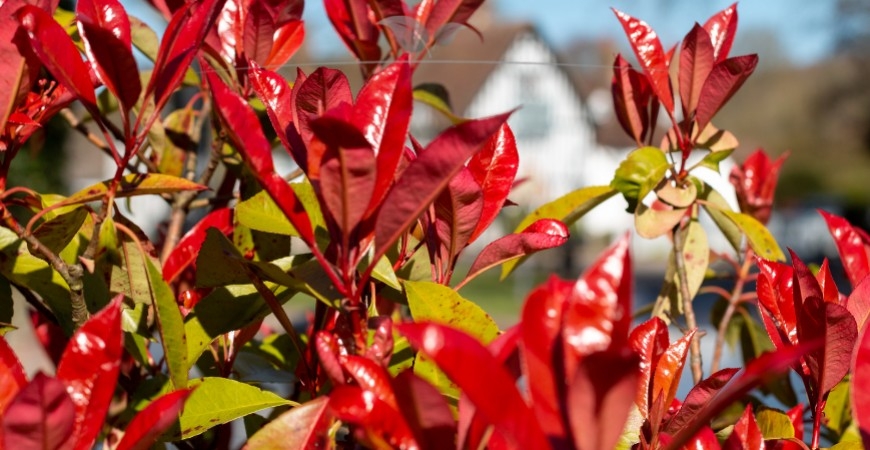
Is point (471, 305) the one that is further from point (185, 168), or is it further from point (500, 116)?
point (185, 168)

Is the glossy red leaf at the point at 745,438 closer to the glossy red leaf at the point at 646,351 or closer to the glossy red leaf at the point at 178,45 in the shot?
the glossy red leaf at the point at 646,351

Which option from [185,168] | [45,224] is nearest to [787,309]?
[45,224]

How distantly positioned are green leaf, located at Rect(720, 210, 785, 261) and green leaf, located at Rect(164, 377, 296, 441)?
640mm

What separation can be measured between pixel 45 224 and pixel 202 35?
21 cm

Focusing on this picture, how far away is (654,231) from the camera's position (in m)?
1.06

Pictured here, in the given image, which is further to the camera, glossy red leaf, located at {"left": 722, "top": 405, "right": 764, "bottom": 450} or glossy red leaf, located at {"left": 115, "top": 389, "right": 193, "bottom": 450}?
glossy red leaf, located at {"left": 722, "top": 405, "right": 764, "bottom": 450}

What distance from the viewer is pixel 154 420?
0.52 metres

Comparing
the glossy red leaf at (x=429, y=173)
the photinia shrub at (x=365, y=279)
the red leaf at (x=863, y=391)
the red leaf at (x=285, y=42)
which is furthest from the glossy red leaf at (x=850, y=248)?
the red leaf at (x=285, y=42)

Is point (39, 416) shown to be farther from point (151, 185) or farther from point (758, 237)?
point (758, 237)

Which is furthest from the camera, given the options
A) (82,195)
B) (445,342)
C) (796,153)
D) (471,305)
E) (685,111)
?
(796,153)

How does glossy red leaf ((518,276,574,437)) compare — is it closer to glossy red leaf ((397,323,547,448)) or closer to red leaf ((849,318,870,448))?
glossy red leaf ((397,323,547,448))

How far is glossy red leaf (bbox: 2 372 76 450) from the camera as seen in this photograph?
0.48 m

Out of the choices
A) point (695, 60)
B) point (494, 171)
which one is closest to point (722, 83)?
point (695, 60)

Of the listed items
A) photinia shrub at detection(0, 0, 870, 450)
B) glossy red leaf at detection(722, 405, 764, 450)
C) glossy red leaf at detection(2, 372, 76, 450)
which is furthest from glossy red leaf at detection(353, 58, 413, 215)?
glossy red leaf at detection(722, 405, 764, 450)
